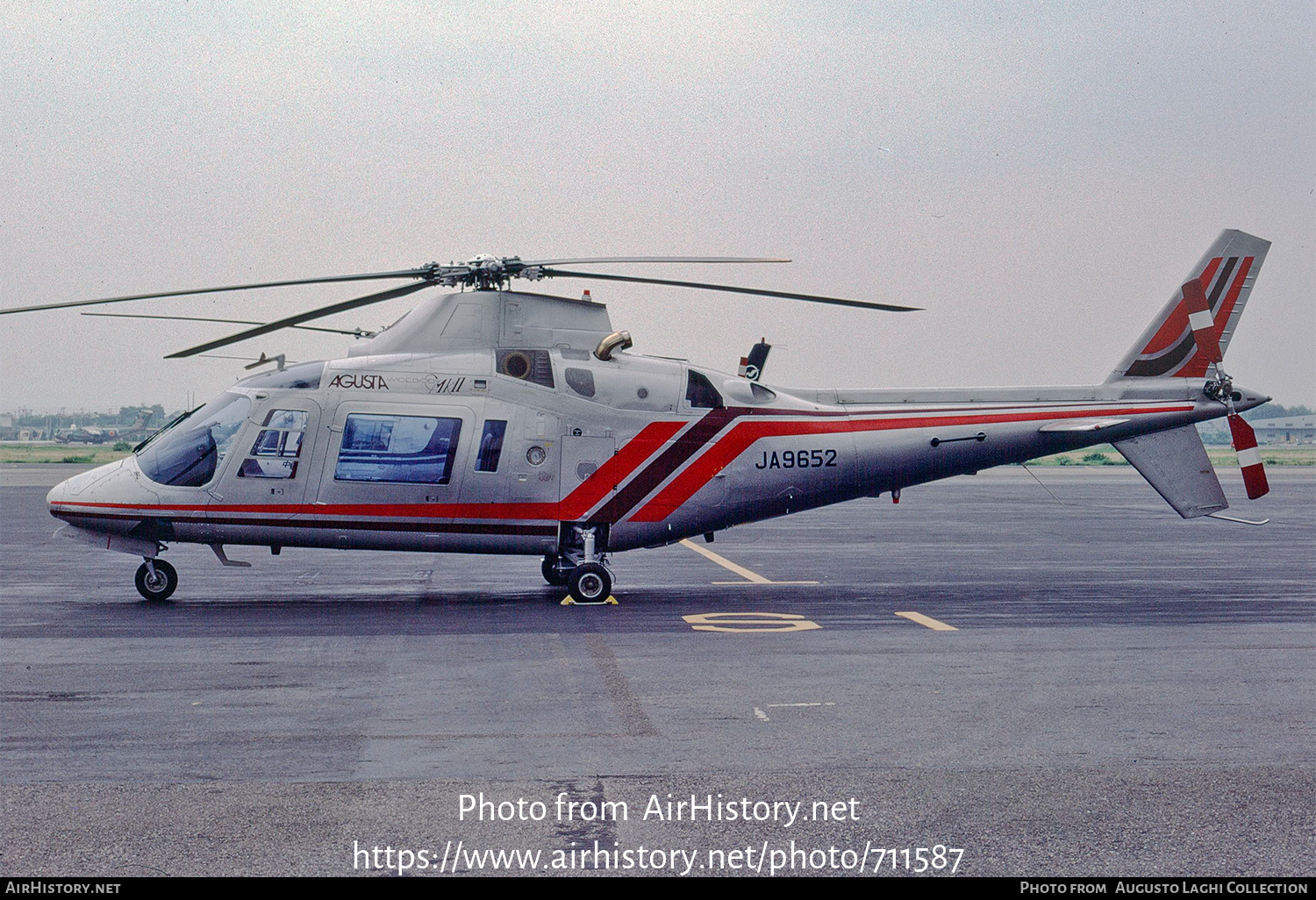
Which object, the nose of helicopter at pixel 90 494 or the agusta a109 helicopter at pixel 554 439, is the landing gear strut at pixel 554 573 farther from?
the nose of helicopter at pixel 90 494

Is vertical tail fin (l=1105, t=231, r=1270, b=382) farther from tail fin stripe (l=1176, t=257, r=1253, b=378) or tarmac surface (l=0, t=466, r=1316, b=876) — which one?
tarmac surface (l=0, t=466, r=1316, b=876)

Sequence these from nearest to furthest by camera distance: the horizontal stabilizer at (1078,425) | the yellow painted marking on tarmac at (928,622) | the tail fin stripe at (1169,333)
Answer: the yellow painted marking on tarmac at (928,622), the horizontal stabilizer at (1078,425), the tail fin stripe at (1169,333)

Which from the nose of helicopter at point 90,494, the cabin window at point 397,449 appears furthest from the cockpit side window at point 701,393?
the nose of helicopter at point 90,494

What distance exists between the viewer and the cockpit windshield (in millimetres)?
14758

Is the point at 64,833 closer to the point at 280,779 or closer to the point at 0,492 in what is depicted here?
the point at 280,779

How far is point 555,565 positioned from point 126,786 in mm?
10109

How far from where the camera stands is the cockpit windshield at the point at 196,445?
1476 cm

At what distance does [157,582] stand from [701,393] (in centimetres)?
686

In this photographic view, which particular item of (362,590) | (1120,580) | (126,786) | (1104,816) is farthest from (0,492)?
(1104,816)

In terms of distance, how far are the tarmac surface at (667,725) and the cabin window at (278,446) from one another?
5.13 ft

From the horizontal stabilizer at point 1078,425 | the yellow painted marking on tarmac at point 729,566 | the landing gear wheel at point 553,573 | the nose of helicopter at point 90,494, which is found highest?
the horizontal stabilizer at point 1078,425

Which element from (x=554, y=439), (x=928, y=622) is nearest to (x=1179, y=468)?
(x=928, y=622)

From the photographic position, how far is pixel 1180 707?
28.5 ft

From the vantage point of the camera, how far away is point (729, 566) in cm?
1997
